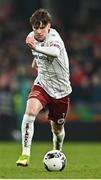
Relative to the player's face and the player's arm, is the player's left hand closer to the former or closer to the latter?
the player's arm

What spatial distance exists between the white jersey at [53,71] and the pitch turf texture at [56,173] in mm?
1088

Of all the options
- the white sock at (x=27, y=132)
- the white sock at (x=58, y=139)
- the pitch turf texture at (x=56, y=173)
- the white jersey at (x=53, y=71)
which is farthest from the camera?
the white sock at (x=58, y=139)

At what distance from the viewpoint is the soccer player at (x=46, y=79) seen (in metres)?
11.5

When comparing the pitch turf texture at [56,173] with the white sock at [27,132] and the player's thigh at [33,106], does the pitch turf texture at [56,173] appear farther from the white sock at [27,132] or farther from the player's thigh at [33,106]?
the player's thigh at [33,106]

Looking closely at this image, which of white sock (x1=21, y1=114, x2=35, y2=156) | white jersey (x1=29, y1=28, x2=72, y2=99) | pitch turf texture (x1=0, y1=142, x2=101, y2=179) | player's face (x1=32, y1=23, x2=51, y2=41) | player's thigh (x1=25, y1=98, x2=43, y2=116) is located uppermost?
player's face (x1=32, y1=23, x2=51, y2=41)

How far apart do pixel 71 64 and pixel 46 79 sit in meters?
9.94

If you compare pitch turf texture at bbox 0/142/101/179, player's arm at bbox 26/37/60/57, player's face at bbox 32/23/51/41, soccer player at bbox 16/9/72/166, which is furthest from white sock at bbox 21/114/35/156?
player's face at bbox 32/23/51/41

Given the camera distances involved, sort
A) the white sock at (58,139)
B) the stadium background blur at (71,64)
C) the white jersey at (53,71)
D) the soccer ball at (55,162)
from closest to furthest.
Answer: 1. the soccer ball at (55,162)
2. the white jersey at (53,71)
3. the white sock at (58,139)
4. the stadium background blur at (71,64)

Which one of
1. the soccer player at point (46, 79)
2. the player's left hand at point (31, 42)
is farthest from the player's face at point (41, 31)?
the player's left hand at point (31, 42)

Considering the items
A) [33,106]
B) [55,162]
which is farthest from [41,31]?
[55,162]

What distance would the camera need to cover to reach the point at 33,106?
11578 millimetres

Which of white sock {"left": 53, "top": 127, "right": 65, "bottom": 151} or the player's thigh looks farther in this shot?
white sock {"left": 53, "top": 127, "right": 65, "bottom": 151}

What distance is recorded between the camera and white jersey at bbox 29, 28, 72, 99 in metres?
11.9

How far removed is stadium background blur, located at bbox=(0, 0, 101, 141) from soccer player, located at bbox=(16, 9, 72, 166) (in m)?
7.47
